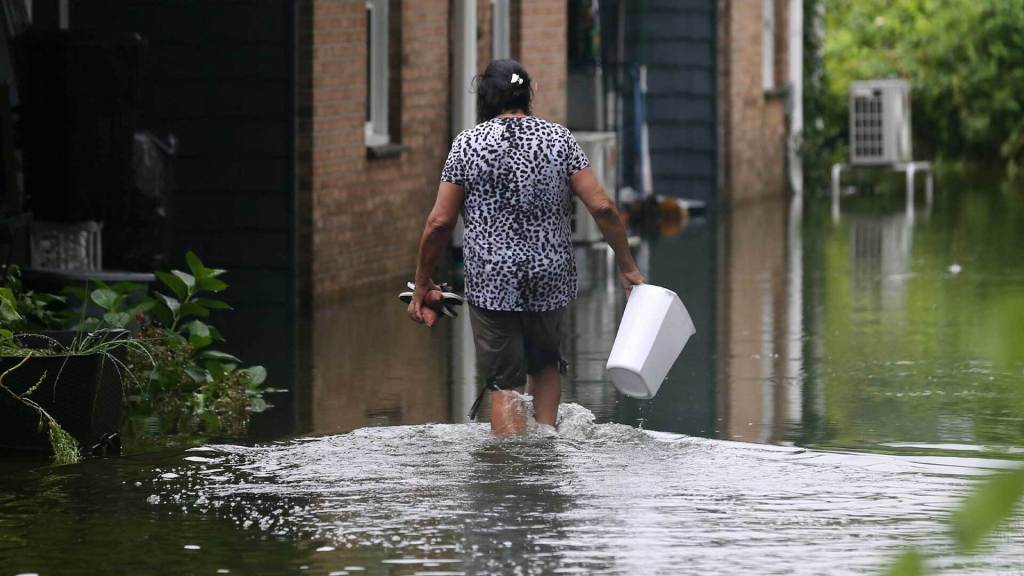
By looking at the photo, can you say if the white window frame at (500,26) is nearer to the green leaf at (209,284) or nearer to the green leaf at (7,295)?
the green leaf at (209,284)

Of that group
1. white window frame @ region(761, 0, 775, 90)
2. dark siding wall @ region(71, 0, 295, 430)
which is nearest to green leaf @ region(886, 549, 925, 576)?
dark siding wall @ region(71, 0, 295, 430)

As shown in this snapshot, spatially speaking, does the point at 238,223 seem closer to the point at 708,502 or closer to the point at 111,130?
the point at 111,130

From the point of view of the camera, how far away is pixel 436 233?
21.8 ft

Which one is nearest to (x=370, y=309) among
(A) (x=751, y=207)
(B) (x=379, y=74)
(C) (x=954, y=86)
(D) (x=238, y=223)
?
(D) (x=238, y=223)

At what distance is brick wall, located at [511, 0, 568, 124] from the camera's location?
1725 cm

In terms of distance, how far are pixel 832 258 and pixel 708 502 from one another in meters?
10.9

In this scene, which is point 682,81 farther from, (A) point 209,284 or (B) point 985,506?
(B) point 985,506

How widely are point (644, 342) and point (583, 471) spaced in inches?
23.8

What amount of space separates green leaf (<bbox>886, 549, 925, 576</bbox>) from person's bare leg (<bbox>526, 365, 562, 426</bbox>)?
5961mm

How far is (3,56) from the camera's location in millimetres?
10352

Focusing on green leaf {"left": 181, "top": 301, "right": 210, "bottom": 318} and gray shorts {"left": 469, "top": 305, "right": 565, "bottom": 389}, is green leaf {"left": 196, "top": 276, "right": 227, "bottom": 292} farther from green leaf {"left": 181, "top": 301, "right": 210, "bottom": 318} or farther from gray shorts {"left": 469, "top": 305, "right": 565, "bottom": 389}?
gray shorts {"left": 469, "top": 305, "right": 565, "bottom": 389}

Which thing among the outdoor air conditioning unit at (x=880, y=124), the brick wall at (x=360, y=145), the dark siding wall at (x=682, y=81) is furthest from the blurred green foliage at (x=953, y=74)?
the brick wall at (x=360, y=145)

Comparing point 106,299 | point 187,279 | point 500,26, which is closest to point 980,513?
point 106,299

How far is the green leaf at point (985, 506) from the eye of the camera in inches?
36.7
